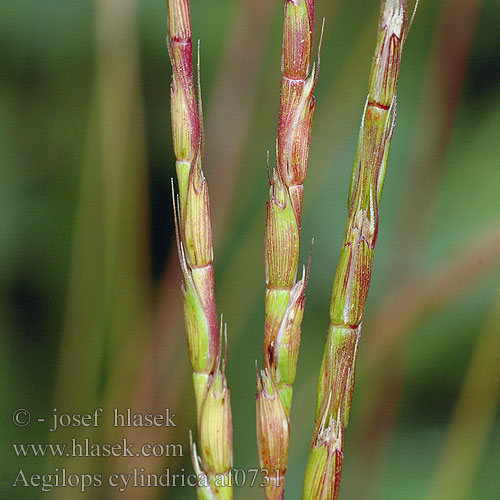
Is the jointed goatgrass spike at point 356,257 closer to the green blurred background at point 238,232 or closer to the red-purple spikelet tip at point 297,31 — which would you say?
the red-purple spikelet tip at point 297,31

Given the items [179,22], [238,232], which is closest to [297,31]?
[179,22]

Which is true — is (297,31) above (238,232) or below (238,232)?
above

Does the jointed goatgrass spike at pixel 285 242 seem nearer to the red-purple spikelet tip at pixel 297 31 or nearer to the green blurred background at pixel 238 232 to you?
the red-purple spikelet tip at pixel 297 31

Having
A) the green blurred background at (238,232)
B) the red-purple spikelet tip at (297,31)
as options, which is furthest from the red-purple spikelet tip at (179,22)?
the green blurred background at (238,232)

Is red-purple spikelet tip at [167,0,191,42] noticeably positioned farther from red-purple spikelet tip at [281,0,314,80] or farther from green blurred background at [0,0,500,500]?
green blurred background at [0,0,500,500]

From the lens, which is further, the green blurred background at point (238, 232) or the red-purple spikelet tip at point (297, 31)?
the green blurred background at point (238, 232)

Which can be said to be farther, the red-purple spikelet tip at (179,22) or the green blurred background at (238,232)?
the green blurred background at (238,232)

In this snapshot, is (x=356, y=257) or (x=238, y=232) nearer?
(x=356, y=257)

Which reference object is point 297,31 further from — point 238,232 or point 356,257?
point 238,232

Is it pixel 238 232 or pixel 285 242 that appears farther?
pixel 238 232

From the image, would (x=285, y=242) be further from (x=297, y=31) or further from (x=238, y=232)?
(x=238, y=232)

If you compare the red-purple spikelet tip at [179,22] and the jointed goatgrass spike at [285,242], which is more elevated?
the red-purple spikelet tip at [179,22]
